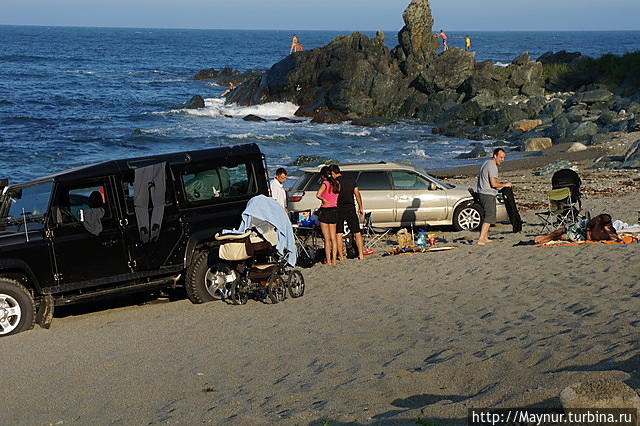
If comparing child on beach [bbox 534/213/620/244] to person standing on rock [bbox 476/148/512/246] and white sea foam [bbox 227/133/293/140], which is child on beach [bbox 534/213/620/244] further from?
white sea foam [bbox 227/133/293/140]

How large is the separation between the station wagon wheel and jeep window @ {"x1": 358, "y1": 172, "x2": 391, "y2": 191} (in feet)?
5.03

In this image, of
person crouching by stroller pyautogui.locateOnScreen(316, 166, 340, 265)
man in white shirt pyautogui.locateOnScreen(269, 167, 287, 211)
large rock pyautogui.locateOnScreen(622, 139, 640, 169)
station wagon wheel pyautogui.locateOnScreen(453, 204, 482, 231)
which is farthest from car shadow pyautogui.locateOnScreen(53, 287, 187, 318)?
large rock pyautogui.locateOnScreen(622, 139, 640, 169)

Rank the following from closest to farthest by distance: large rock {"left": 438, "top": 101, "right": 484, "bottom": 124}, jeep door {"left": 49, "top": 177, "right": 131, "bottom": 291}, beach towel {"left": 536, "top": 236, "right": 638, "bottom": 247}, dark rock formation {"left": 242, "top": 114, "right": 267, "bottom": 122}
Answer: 1. jeep door {"left": 49, "top": 177, "right": 131, "bottom": 291}
2. beach towel {"left": 536, "top": 236, "right": 638, "bottom": 247}
3. large rock {"left": 438, "top": 101, "right": 484, "bottom": 124}
4. dark rock formation {"left": 242, "top": 114, "right": 267, "bottom": 122}

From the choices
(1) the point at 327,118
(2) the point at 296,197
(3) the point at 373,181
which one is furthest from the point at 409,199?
(1) the point at 327,118

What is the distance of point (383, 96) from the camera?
52656 mm

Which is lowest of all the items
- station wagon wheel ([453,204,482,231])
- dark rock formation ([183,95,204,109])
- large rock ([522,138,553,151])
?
large rock ([522,138,553,151])

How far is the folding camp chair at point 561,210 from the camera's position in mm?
15500

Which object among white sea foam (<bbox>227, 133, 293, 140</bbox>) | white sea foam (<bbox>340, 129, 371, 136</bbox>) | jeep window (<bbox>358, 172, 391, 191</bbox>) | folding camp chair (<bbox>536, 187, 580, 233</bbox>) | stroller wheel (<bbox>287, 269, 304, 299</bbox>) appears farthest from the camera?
white sea foam (<bbox>340, 129, 371, 136</bbox>)

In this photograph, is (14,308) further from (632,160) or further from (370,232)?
(632,160)

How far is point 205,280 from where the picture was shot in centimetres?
1193

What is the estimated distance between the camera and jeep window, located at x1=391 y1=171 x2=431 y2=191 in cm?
1734

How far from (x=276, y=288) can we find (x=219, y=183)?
1.83 m

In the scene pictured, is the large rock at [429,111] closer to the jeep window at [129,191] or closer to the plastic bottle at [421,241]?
the plastic bottle at [421,241]

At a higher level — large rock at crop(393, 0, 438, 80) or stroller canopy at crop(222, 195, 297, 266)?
large rock at crop(393, 0, 438, 80)
